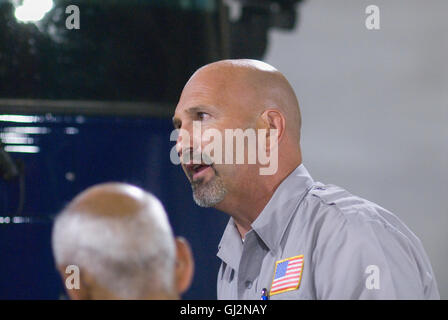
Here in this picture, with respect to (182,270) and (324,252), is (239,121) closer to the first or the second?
(324,252)

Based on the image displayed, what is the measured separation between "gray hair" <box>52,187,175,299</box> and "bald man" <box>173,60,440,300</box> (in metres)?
0.36

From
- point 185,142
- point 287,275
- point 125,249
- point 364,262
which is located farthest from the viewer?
point 185,142

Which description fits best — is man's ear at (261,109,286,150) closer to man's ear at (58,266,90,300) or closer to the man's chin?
the man's chin

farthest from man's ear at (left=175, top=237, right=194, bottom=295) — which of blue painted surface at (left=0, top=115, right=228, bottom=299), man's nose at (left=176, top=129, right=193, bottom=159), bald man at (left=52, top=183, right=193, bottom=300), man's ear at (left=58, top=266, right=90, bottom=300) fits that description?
blue painted surface at (left=0, top=115, right=228, bottom=299)

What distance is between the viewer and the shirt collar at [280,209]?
141 cm

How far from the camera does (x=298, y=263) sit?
1280mm

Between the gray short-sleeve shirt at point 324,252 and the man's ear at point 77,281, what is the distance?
1.36 ft

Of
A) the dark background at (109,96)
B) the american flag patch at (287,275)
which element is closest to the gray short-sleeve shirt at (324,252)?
the american flag patch at (287,275)

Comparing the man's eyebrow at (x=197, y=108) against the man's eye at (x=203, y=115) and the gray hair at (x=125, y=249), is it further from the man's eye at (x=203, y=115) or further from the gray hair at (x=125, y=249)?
the gray hair at (x=125, y=249)

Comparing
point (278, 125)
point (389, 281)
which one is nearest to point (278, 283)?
point (389, 281)

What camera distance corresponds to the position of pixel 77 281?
A: 41.0 inches

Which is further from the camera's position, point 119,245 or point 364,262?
point 364,262

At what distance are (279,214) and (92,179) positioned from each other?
783mm

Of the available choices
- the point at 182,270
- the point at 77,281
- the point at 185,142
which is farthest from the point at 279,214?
the point at 77,281
